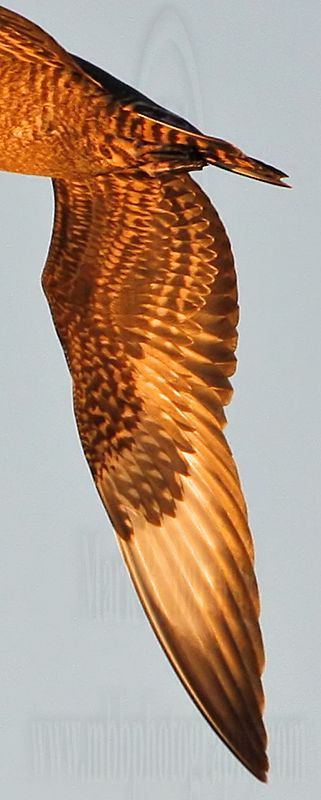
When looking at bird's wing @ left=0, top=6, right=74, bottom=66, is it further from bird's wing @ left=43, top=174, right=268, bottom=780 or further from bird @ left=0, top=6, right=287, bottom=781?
bird's wing @ left=43, top=174, right=268, bottom=780

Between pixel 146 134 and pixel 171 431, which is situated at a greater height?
pixel 146 134

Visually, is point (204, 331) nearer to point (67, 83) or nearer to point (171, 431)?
point (171, 431)

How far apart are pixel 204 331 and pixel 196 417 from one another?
0.48 metres

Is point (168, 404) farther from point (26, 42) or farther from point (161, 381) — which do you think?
point (26, 42)

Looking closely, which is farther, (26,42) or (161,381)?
(161,381)

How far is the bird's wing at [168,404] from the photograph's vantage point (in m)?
10.2

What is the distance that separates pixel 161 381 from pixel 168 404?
0.44 ft

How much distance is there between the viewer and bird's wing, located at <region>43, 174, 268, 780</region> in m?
10.2

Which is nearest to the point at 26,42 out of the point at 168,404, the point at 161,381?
the point at 161,381

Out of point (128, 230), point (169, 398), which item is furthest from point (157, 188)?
point (169, 398)

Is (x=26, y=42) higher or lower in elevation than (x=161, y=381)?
higher

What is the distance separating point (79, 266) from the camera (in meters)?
10.4

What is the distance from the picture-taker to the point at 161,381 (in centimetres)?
1059

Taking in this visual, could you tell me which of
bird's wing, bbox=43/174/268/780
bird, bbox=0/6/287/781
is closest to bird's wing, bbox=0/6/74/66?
bird, bbox=0/6/287/781
